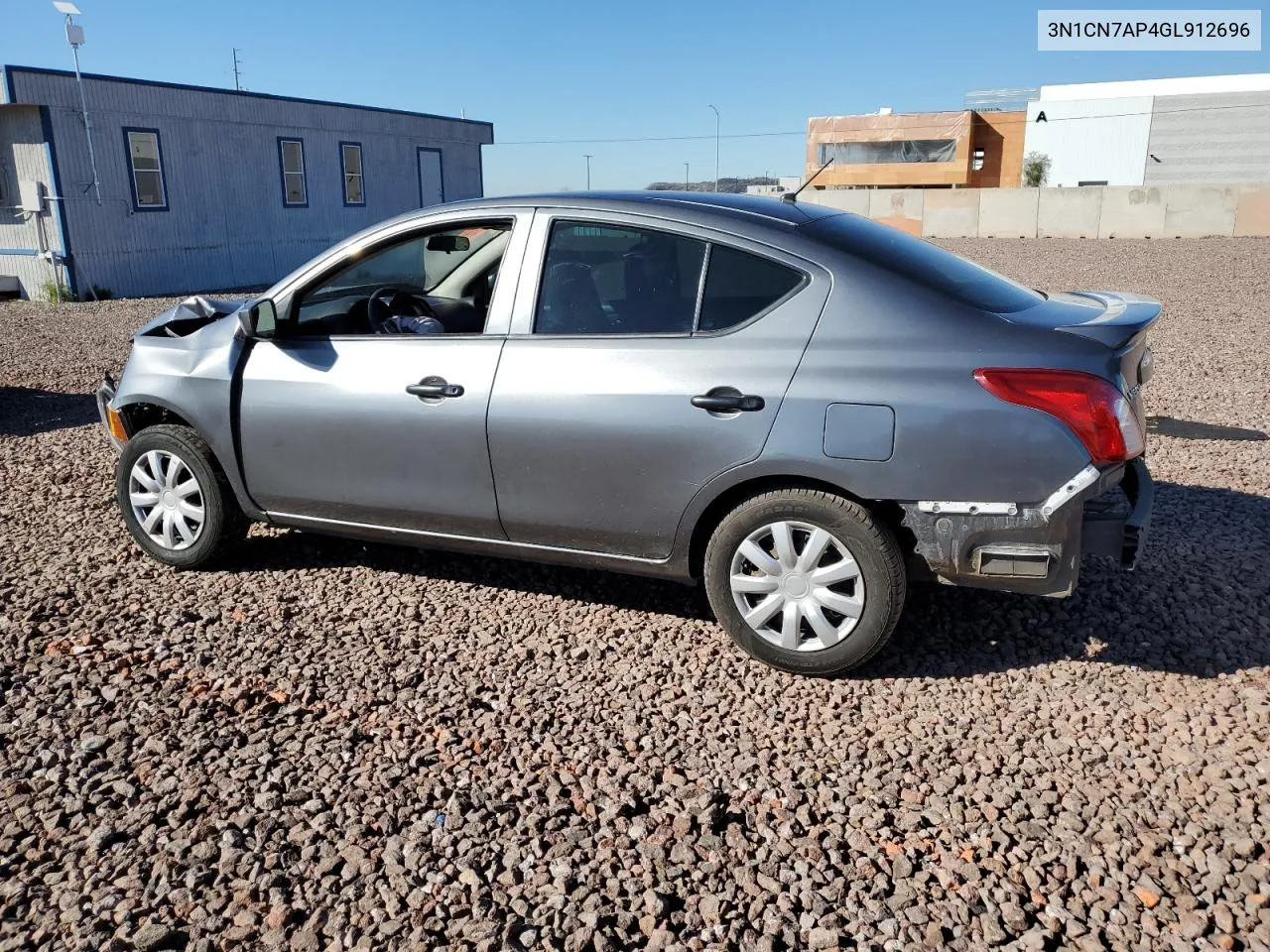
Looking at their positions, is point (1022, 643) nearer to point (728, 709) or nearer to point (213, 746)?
point (728, 709)

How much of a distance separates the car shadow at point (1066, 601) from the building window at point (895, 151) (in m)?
58.9

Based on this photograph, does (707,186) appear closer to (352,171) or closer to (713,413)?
(352,171)

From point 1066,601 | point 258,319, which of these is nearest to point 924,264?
point 1066,601

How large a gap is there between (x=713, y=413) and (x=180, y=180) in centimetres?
A: 2005

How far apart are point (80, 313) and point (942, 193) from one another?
3133 cm

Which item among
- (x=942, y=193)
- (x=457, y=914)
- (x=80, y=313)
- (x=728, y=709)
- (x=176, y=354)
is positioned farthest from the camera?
Result: (x=942, y=193)

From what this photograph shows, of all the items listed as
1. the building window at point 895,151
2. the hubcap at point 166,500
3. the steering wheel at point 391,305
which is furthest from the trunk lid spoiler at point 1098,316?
the building window at point 895,151

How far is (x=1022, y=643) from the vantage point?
4.18 metres

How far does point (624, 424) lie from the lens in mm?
3906

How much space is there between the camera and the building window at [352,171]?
24.5 metres

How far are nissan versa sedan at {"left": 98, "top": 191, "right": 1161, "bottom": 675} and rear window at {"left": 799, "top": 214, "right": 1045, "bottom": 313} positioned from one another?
0.8 inches

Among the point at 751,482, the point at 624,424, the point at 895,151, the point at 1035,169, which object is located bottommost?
the point at 751,482

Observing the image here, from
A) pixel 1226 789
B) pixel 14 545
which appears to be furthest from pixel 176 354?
pixel 1226 789

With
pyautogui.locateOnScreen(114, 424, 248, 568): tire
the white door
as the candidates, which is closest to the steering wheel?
pyautogui.locateOnScreen(114, 424, 248, 568): tire
